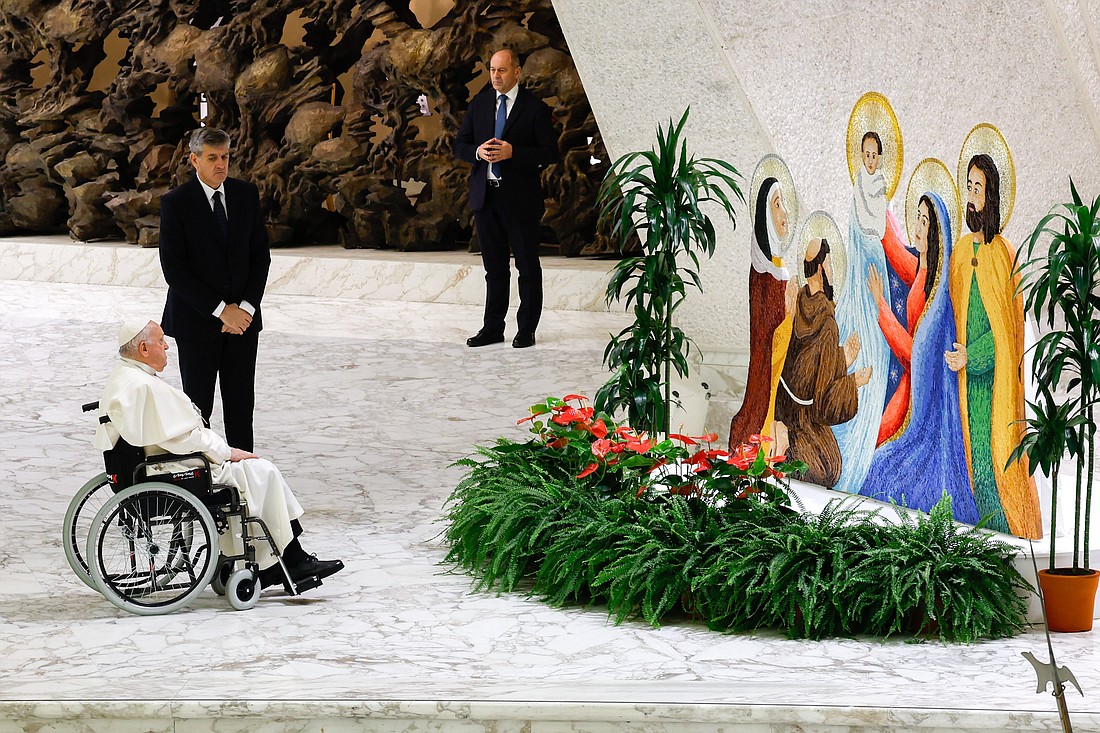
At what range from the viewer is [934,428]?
5367 mm

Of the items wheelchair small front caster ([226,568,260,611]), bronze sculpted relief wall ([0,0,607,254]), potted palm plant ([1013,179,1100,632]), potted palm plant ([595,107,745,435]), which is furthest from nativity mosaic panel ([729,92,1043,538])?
bronze sculpted relief wall ([0,0,607,254])

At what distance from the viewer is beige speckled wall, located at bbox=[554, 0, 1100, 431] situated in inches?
203

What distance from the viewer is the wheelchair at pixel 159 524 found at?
14.6 ft

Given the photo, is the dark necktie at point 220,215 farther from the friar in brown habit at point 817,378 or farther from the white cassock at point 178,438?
the friar in brown habit at point 817,378

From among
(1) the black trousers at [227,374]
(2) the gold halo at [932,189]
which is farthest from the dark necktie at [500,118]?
(2) the gold halo at [932,189]

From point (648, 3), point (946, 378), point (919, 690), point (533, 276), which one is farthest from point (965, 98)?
point (533, 276)

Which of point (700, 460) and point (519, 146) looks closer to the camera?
point (700, 460)

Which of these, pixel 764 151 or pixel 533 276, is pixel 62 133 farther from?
pixel 764 151

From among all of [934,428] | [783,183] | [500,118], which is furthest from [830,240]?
[500,118]

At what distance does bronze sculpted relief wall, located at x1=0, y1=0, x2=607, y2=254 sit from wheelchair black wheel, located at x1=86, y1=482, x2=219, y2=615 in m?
7.16

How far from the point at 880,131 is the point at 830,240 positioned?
23.1 inches

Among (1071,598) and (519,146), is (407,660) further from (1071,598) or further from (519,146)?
(519,146)

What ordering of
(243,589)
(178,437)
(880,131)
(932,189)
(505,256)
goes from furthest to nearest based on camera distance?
(505,256)
(880,131)
(932,189)
(243,589)
(178,437)

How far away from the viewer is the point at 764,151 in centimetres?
643
